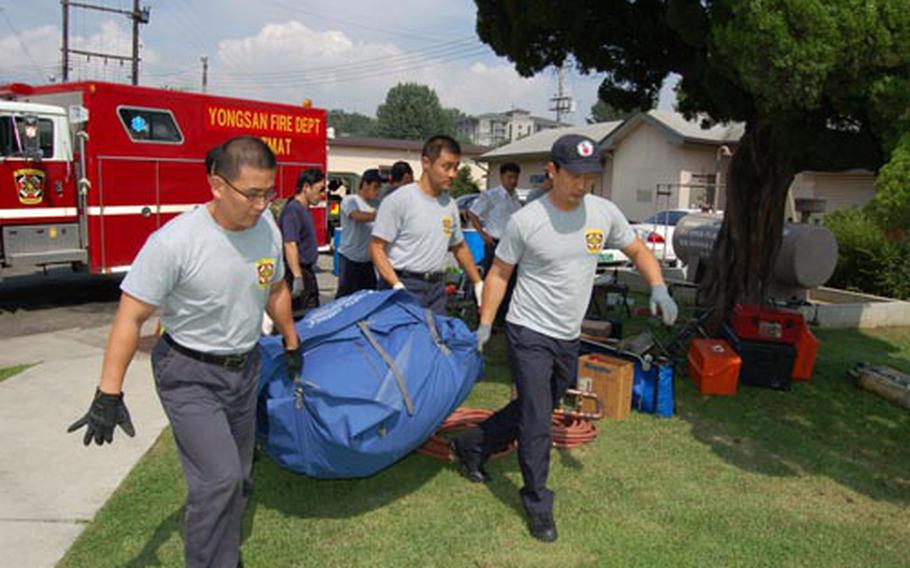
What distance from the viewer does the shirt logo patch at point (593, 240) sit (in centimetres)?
380

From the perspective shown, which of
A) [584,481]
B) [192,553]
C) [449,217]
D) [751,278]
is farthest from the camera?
[751,278]

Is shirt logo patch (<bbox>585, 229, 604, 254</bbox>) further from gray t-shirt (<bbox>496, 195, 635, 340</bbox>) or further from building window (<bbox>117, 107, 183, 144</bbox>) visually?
building window (<bbox>117, 107, 183, 144</bbox>)

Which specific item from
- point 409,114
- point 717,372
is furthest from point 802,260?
point 409,114

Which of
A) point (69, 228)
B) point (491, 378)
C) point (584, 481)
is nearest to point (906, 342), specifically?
point (491, 378)

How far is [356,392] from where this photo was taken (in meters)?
3.46

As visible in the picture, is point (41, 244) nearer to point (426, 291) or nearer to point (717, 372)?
point (426, 291)

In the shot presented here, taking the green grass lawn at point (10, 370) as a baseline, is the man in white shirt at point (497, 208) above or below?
above

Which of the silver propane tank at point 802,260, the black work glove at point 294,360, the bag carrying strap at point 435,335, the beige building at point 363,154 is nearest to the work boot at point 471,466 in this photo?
the bag carrying strap at point 435,335

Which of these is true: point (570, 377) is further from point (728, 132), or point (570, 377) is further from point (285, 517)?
point (728, 132)

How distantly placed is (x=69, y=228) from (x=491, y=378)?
678cm

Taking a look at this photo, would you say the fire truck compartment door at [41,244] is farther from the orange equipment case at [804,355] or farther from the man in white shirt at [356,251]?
the orange equipment case at [804,355]

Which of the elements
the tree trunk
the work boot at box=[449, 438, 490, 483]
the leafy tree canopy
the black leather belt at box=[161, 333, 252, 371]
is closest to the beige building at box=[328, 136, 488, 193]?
the tree trunk

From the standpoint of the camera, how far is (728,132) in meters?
25.3

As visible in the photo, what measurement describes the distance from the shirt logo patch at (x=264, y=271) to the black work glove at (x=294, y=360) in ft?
1.63
